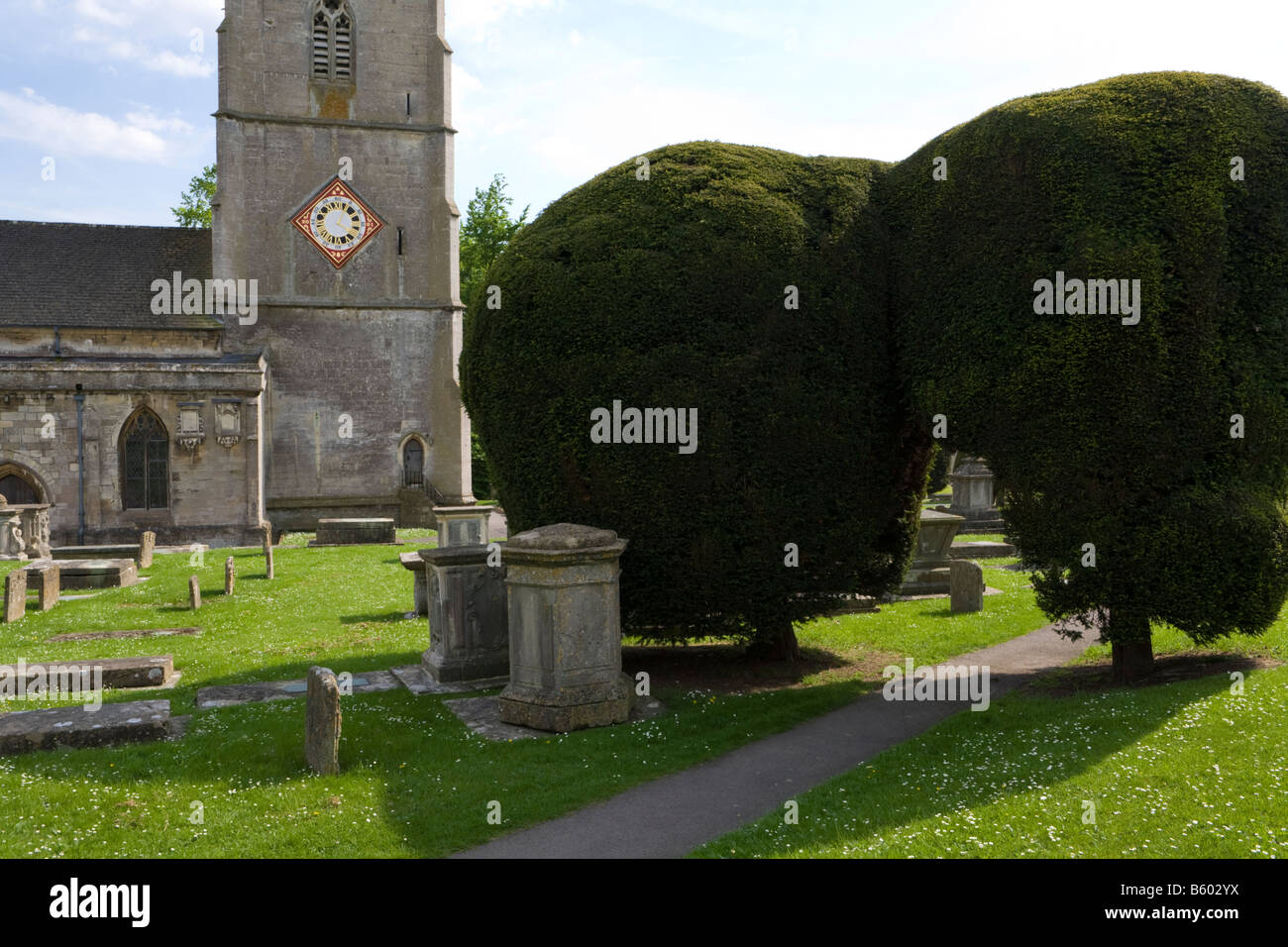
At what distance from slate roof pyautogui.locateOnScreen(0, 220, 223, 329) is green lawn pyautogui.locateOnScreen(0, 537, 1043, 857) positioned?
20341 millimetres

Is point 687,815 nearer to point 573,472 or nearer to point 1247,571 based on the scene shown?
point 573,472

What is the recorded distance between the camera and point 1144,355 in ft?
29.1

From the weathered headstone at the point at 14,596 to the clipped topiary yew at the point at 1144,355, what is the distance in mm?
14487

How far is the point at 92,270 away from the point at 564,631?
3074 cm

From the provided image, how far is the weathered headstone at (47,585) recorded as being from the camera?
634 inches

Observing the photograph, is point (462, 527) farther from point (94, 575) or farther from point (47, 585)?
point (94, 575)

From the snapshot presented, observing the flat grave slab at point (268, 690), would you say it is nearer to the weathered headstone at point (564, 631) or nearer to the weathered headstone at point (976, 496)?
the weathered headstone at point (564, 631)

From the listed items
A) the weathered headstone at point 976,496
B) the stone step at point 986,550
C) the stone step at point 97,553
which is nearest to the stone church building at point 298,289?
the stone step at point 97,553

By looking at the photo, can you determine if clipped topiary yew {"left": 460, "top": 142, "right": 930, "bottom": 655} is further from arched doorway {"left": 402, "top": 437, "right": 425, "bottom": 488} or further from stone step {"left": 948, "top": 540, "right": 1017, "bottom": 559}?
arched doorway {"left": 402, "top": 437, "right": 425, "bottom": 488}

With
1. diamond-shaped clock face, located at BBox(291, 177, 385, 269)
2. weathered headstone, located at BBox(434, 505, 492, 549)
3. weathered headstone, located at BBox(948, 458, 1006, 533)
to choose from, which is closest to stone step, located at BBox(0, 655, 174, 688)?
weathered headstone, located at BBox(434, 505, 492, 549)

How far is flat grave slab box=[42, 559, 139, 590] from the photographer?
1856 centimetres

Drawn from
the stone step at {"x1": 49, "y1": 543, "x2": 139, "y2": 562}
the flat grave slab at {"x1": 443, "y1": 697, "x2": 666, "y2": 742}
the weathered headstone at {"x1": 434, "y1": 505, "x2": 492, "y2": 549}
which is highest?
the weathered headstone at {"x1": 434, "y1": 505, "x2": 492, "y2": 549}

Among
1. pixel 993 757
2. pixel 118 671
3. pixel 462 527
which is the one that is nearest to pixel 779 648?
pixel 993 757

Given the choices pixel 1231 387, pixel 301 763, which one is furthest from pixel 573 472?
pixel 1231 387
